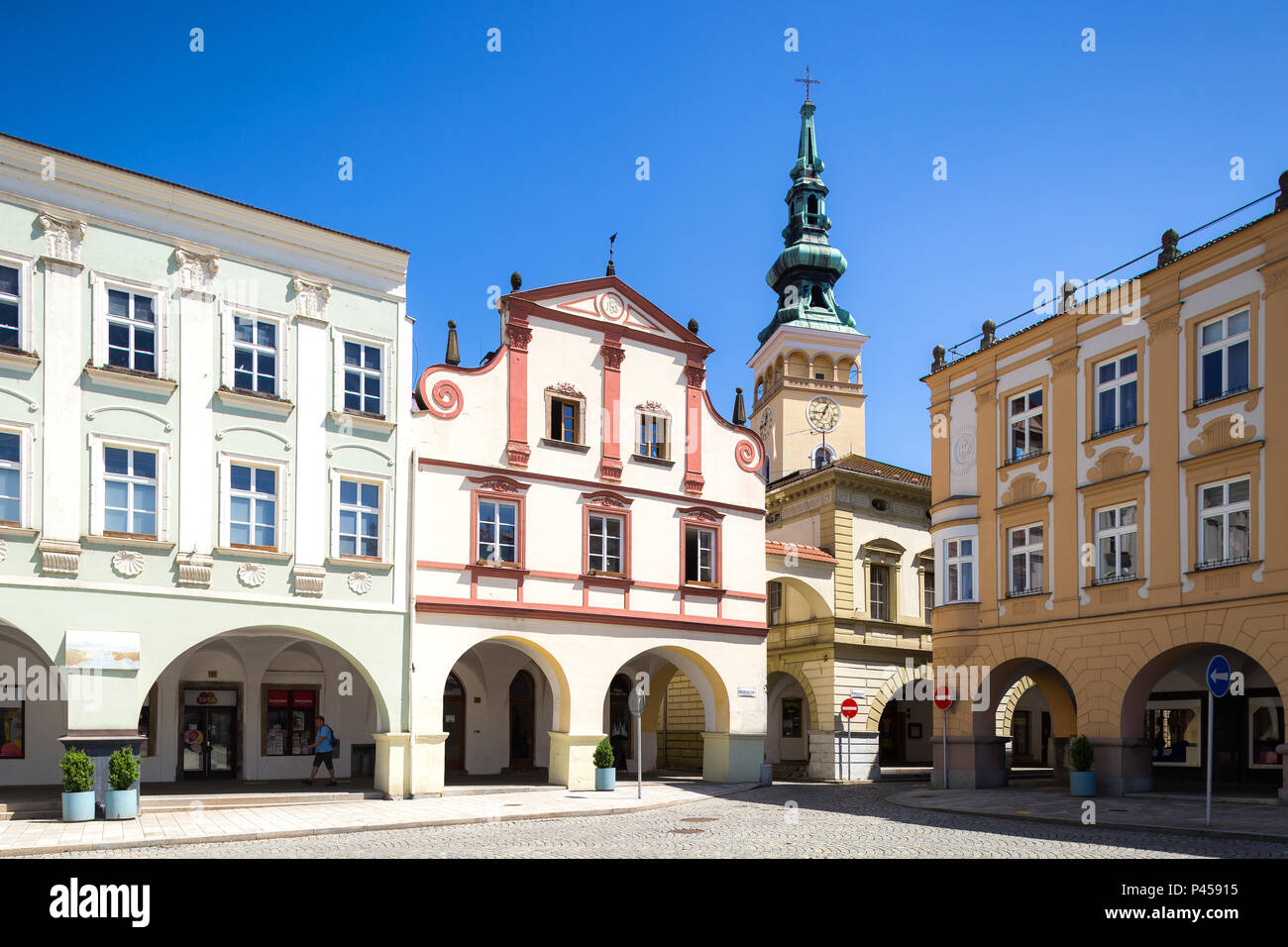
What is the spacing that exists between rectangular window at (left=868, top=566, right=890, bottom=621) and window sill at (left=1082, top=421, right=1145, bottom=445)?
11.0m

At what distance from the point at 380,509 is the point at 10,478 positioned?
7186mm

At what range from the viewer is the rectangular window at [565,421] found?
27891 millimetres

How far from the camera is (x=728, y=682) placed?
1158 inches

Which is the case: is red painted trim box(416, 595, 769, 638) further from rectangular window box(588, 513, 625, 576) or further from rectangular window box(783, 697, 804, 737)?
rectangular window box(783, 697, 804, 737)

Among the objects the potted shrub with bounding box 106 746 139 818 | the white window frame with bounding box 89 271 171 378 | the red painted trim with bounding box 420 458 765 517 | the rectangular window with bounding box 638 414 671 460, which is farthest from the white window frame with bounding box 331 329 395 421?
the potted shrub with bounding box 106 746 139 818

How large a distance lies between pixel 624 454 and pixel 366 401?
7.09 metres

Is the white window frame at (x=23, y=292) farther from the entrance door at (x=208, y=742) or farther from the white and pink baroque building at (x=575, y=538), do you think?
the entrance door at (x=208, y=742)

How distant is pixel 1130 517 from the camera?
80.5ft

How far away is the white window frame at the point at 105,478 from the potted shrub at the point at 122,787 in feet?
13.8

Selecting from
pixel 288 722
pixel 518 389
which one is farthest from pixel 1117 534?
pixel 288 722

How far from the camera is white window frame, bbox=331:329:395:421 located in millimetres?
23906

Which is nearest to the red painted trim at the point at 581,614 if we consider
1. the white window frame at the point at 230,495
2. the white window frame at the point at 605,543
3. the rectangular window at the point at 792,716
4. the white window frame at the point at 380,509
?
the white window frame at the point at 605,543
